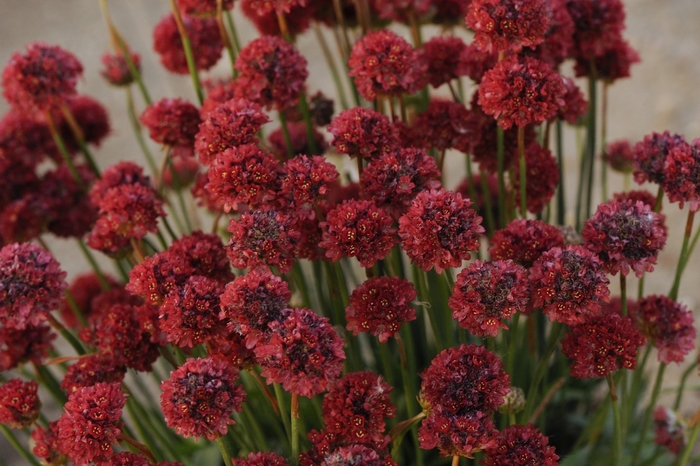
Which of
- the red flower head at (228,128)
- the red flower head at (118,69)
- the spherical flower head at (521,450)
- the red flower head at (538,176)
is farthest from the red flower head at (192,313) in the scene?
the red flower head at (118,69)

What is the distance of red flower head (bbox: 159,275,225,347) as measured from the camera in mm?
524

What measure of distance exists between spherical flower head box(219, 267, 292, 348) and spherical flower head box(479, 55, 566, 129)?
24cm

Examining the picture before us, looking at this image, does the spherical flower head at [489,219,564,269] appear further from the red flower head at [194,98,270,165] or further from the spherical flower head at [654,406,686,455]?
the spherical flower head at [654,406,686,455]

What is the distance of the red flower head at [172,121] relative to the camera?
0.72 meters

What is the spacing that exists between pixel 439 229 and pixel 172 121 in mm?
330

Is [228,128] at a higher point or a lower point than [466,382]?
higher

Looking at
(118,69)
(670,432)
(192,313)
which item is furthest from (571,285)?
(118,69)

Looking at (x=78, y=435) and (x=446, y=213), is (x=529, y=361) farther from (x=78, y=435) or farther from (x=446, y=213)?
(x=78, y=435)

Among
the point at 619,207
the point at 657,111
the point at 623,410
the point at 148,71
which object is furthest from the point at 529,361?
the point at 148,71

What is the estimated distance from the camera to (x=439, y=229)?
0.51m

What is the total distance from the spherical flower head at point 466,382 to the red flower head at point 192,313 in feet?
0.53

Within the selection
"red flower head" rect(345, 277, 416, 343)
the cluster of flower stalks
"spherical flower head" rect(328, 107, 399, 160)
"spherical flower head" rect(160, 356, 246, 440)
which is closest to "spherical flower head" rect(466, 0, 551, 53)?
the cluster of flower stalks

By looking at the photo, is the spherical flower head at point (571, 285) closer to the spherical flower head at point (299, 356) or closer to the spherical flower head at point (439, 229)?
the spherical flower head at point (439, 229)

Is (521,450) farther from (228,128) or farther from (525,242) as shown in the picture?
(228,128)
